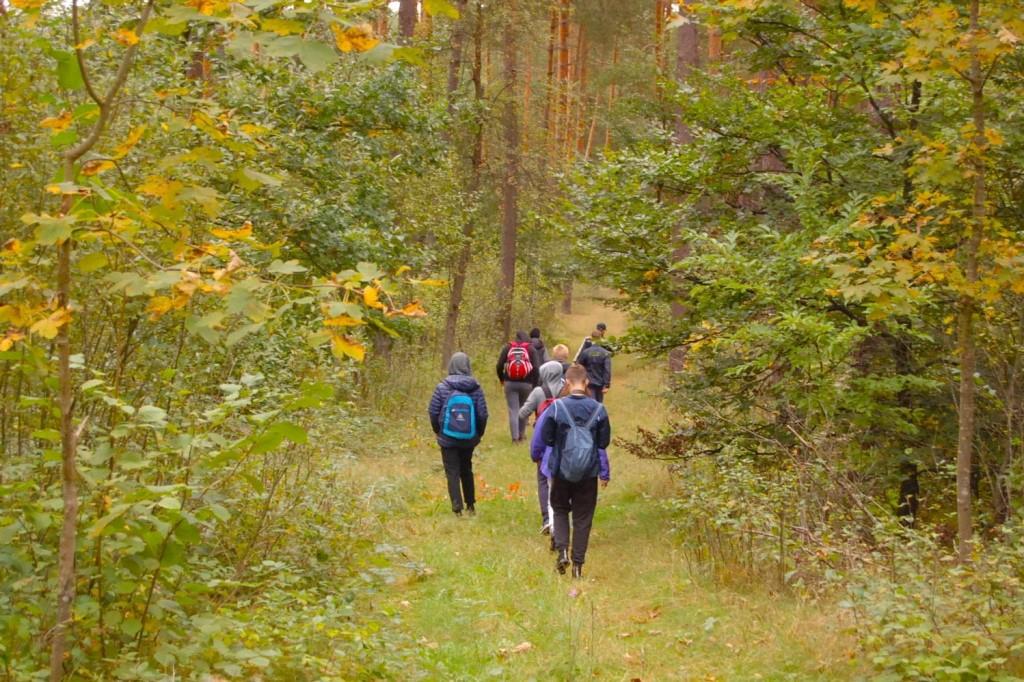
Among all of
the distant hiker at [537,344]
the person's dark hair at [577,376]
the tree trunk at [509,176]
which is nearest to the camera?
the person's dark hair at [577,376]

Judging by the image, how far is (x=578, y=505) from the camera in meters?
8.64

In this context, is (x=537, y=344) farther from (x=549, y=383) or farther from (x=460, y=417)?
(x=460, y=417)

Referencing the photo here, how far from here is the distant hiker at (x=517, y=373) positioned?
1594 cm

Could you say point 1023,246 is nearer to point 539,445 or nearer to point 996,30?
point 996,30

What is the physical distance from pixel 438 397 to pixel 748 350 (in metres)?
3.82

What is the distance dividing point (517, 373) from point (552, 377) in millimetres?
2983

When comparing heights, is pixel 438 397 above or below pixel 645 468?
above

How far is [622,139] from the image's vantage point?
2023 centimetres

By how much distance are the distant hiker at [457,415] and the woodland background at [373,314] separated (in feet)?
4.87

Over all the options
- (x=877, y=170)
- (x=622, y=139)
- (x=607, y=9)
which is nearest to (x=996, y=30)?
(x=877, y=170)

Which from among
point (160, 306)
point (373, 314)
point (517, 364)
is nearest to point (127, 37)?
point (160, 306)

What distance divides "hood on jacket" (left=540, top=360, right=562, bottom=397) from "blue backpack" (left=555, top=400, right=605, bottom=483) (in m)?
4.46

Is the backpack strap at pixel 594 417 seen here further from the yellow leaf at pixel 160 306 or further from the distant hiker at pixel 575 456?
the yellow leaf at pixel 160 306

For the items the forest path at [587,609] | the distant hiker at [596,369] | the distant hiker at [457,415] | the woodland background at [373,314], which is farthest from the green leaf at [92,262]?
the distant hiker at [596,369]
